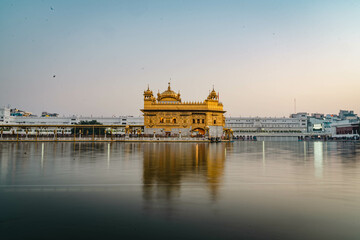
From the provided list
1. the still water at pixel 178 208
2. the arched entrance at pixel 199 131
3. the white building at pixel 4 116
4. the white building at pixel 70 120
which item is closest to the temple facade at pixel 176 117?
the arched entrance at pixel 199 131

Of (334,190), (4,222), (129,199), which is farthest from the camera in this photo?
(334,190)

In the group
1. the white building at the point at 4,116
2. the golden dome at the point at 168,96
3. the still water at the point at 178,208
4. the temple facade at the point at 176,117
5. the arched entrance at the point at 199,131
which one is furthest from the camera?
the white building at the point at 4,116

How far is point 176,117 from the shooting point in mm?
76250

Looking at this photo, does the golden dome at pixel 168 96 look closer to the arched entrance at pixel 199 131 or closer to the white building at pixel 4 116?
the arched entrance at pixel 199 131

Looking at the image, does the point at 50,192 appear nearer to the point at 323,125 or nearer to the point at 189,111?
the point at 189,111

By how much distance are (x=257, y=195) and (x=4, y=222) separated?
21.0ft

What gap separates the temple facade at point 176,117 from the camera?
249ft

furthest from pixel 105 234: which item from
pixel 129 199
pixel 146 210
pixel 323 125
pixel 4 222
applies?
pixel 323 125

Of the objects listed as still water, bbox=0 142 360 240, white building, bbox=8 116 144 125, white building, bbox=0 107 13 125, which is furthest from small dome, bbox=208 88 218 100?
white building, bbox=0 107 13 125

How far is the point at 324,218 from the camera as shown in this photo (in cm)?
640

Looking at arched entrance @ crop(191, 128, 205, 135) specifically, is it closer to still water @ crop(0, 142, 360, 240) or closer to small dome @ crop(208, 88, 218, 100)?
small dome @ crop(208, 88, 218, 100)

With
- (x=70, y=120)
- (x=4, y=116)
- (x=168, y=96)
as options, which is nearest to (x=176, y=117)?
(x=168, y=96)

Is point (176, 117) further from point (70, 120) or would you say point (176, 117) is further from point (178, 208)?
point (70, 120)

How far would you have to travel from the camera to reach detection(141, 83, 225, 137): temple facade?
249 feet
